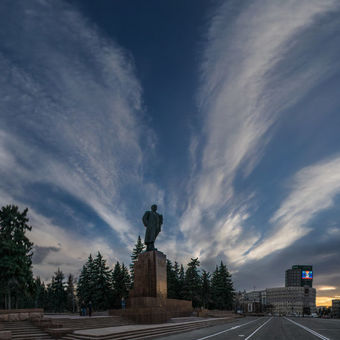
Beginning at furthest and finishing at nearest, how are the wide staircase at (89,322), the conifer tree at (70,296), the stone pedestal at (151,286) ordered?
the conifer tree at (70,296), the stone pedestal at (151,286), the wide staircase at (89,322)

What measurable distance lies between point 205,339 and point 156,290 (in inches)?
428

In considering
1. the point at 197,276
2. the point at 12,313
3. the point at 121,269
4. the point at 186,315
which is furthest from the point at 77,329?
the point at 197,276

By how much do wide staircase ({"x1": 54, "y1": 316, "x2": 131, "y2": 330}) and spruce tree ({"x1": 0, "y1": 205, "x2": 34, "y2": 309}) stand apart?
13.6 metres

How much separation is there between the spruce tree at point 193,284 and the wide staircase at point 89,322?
33.8 metres

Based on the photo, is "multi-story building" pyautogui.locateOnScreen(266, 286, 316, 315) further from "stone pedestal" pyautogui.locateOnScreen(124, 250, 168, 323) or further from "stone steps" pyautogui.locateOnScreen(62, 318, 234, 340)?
"stone steps" pyautogui.locateOnScreen(62, 318, 234, 340)

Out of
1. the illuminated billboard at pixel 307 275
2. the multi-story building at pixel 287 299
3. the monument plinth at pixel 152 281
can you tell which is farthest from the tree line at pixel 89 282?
the multi-story building at pixel 287 299

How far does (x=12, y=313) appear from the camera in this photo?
16.2m

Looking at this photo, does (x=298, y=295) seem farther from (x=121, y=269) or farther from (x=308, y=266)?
(x=121, y=269)

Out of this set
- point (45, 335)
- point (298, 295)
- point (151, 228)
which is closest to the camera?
point (45, 335)

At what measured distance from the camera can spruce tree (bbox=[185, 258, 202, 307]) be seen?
172 feet

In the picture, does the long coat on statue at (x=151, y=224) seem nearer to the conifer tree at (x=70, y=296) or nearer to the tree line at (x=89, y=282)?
the tree line at (x=89, y=282)

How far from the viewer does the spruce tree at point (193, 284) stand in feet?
172

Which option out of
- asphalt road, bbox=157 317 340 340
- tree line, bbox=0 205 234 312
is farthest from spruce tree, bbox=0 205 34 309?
asphalt road, bbox=157 317 340 340

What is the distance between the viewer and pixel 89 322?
Answer: 59.3 ft
